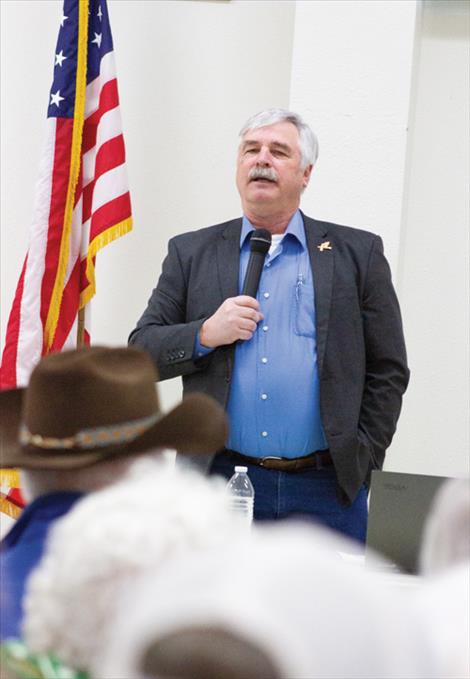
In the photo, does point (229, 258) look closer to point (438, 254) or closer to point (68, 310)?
point (68, 310)

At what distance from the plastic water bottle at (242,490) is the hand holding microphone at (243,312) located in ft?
1.25

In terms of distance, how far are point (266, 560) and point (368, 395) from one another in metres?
2.97

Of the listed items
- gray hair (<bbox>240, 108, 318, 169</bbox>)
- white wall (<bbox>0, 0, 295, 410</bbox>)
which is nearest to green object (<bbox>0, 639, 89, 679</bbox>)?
gray hair (<bbox>240, 108, 318, 169</bbox>)

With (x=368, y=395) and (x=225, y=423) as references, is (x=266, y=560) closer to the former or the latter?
(x=225, y=423)

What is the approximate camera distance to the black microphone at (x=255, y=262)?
326 cm

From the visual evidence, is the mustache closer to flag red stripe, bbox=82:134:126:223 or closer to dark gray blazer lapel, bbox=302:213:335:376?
dark gray blazer lapel, bbox=302:213:335:376

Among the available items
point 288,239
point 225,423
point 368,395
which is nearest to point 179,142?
point 288,239

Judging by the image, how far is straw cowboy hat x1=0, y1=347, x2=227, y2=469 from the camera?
116cm

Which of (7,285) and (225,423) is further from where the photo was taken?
(7,285)

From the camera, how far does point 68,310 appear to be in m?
4.22

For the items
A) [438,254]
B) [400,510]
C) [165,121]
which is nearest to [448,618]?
[400,510]

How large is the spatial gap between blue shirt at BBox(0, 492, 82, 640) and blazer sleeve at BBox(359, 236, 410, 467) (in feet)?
7.28

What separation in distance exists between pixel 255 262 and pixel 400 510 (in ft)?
3.34

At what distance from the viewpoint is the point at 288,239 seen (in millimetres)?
3508
